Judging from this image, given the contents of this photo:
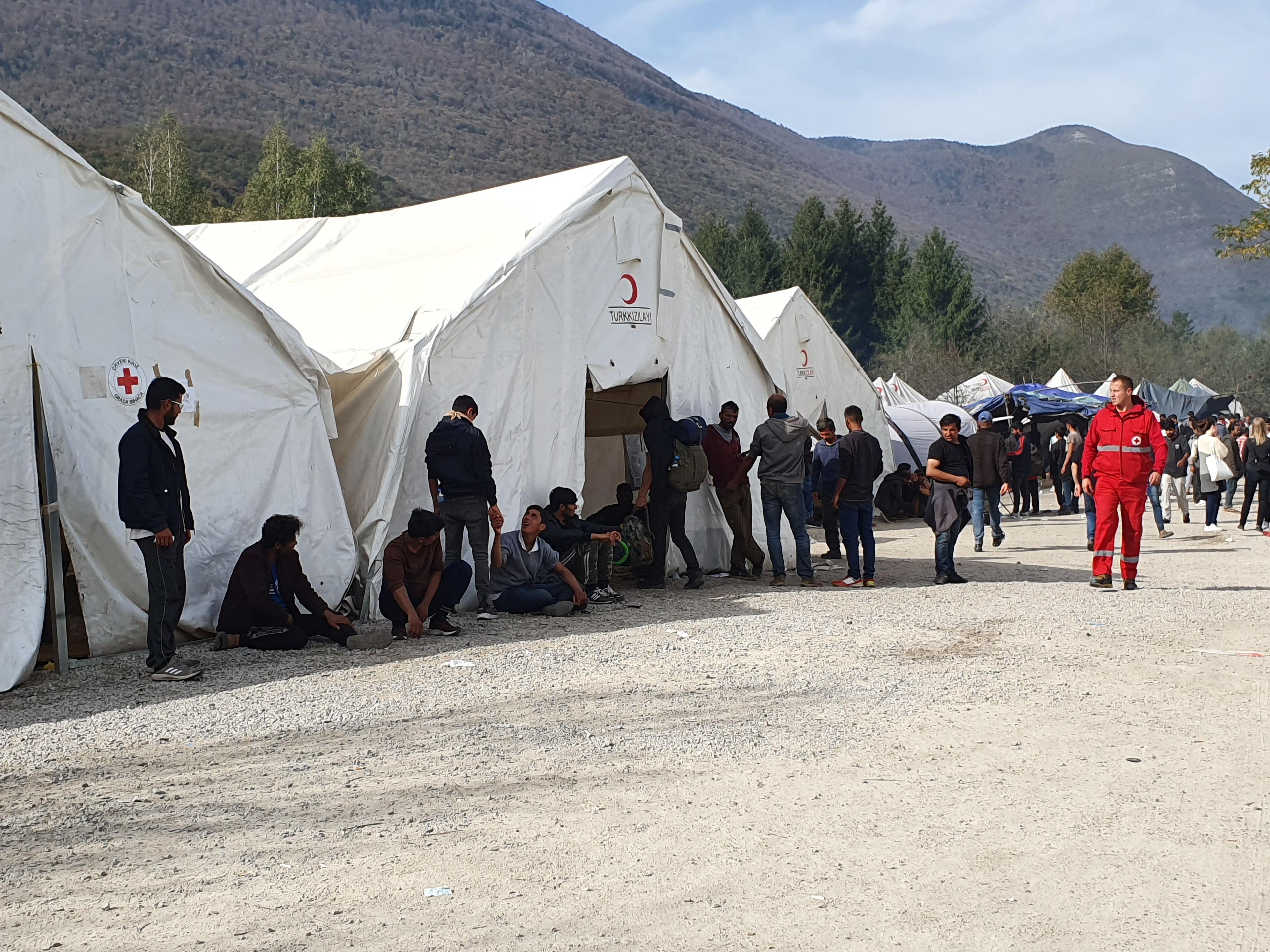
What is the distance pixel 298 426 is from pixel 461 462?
1389 mm

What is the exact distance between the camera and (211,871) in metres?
3.95

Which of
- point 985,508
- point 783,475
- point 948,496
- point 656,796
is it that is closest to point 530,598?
point 783,475

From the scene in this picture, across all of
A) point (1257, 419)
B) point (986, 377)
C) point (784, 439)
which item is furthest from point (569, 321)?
point (986, 377)

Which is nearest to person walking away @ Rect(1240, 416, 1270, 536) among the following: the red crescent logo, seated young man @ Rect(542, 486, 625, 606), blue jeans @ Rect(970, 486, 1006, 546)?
blue jeans @ Rect(970, 486, 1006, 546)

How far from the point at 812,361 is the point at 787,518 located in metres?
8.91

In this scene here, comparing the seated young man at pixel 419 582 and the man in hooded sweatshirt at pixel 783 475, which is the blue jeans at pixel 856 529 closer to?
the man in hooded sweatshirt at pixel 783 475

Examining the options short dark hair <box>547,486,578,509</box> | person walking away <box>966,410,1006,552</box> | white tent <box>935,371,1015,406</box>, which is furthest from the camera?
white tent <box>935,371,1015,406</box>

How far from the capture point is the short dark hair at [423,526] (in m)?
8.52

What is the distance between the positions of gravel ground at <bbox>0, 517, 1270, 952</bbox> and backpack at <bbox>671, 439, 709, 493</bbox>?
284 cm

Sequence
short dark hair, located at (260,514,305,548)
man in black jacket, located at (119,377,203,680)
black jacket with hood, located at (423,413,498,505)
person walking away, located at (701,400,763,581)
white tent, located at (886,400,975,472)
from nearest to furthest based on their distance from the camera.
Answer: man in black jacket, located at (119,377,203,680)
short dark hair, located at (260,514,305,548)
black jacket with hood, located at (423,413,498,505)
person walking away, located at (701,400,763,581)
white tent, located at (886,400,975,472)

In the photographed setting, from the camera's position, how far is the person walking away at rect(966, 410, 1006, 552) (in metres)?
13.9

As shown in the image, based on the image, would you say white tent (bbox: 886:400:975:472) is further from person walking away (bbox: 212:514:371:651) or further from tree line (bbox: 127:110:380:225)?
tree line (bbox: 127:110:380:225)

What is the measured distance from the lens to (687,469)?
11094 mm

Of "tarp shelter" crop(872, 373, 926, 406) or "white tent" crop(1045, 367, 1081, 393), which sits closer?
"tarp shelter" crop(872, 373, 926, 406)
